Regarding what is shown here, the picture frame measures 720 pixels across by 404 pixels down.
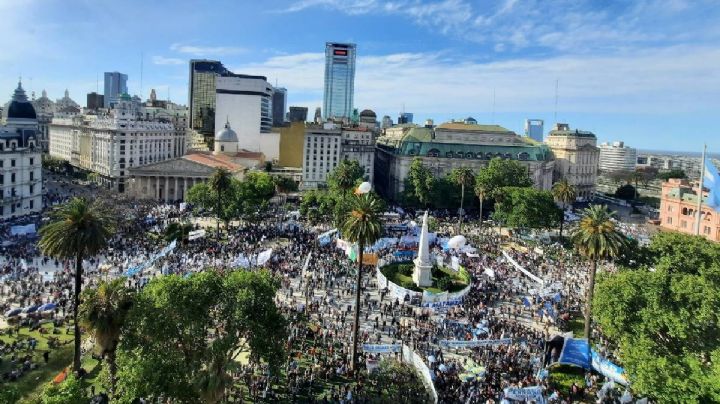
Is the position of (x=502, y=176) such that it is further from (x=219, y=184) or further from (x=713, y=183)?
(x=219, y=184)

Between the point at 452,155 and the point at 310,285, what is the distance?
254 ft

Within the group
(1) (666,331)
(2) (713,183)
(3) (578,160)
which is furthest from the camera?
(3) (578,160)

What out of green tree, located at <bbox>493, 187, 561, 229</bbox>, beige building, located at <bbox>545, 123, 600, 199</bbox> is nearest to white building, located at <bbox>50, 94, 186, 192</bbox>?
green tree, located at <bbox>493, 187, 561, 229</bbox>

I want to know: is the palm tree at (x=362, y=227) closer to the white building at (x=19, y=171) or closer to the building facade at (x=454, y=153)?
the white building at (x=19, y=171)

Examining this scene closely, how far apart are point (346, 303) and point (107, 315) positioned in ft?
81.5

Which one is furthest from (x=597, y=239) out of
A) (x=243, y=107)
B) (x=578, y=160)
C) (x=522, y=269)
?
(x=243, y=107)

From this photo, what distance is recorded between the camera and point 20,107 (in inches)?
3529

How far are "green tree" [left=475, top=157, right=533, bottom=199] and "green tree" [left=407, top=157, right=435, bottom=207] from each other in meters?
9.45

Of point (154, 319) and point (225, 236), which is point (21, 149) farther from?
point (154, 319)

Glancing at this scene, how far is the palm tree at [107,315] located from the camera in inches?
1061

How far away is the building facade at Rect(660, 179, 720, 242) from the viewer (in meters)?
85.4

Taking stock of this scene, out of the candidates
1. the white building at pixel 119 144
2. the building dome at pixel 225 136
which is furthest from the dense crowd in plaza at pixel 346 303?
the building dome at pixel 225 136

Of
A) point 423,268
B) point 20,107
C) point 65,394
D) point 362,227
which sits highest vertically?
point 20,107

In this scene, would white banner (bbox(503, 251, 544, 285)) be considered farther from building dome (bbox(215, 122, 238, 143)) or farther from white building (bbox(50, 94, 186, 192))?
building dome (bbox(215, 122, 238, 143))
